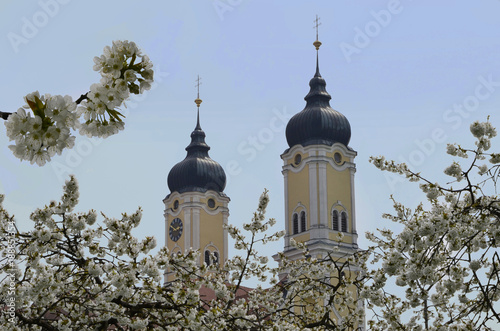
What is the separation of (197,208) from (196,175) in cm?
213

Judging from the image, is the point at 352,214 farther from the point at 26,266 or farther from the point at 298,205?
the point at 26,266

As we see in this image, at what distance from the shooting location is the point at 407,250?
24.3 ft

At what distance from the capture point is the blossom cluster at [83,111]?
10.9 feet


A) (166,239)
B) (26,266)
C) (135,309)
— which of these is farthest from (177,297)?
(166,239)

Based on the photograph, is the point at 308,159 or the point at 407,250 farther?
the point at 308,159

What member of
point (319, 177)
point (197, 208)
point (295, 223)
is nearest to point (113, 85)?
point (319, 177)

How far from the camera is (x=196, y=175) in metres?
50.3

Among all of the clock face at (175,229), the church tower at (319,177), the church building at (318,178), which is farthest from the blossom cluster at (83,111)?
the clock face at (175,229)

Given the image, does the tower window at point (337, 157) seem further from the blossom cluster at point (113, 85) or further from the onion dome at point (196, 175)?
the blossom cluster at point (113, 85)

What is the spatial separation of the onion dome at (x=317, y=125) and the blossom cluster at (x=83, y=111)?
130ft

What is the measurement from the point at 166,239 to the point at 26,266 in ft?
141

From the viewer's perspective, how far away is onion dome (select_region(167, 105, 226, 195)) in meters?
50.3

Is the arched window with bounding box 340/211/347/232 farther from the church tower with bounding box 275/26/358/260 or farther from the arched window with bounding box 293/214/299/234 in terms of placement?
the arched window with bounding box 293/214/299/234

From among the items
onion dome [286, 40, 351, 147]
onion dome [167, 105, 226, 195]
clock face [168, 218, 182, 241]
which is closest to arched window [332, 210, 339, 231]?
onion dome [286, 40, 351, 147]
